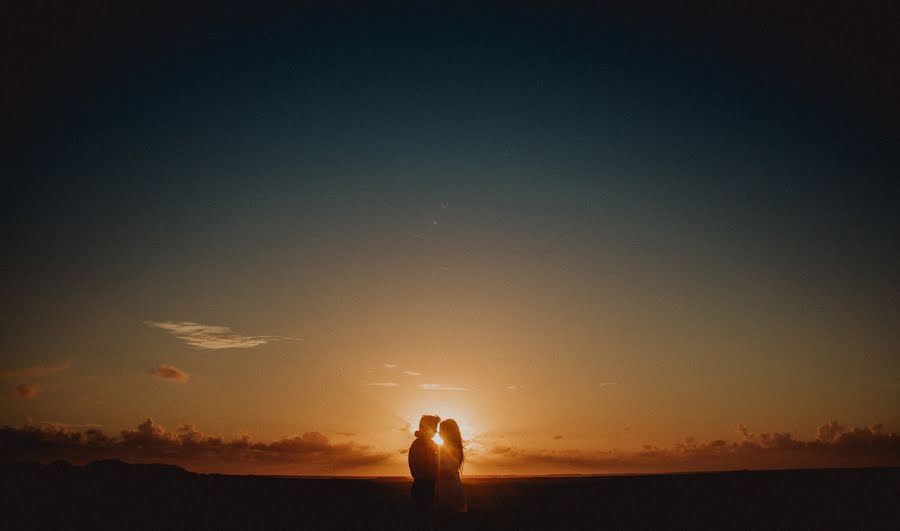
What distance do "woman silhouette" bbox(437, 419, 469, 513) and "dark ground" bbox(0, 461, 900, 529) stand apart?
51 cm

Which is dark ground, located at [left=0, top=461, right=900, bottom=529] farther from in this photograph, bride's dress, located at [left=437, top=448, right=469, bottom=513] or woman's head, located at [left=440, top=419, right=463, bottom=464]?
woman's head, located at [left=440, top=419, right=463, bottom=464]

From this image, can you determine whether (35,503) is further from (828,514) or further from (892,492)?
(892,492)

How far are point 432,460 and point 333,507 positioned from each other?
1035cm

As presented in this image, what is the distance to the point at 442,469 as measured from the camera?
14.3 metres

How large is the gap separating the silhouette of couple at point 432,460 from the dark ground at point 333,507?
1102mm

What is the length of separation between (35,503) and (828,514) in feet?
86.0

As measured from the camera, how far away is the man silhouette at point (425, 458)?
13.7 metres

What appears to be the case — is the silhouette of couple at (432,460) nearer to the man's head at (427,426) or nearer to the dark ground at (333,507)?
the man's head at (427,426)

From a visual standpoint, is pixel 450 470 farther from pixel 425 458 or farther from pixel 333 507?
pixel 333 507

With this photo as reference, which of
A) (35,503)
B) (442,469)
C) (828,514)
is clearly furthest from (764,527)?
(35,503)

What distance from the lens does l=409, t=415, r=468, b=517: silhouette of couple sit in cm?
1369

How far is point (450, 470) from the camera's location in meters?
14.3

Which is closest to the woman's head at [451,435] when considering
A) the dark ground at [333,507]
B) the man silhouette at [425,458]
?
the man silhouette at [425,458]

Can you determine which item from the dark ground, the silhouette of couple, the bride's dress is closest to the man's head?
the silhouette of couple
